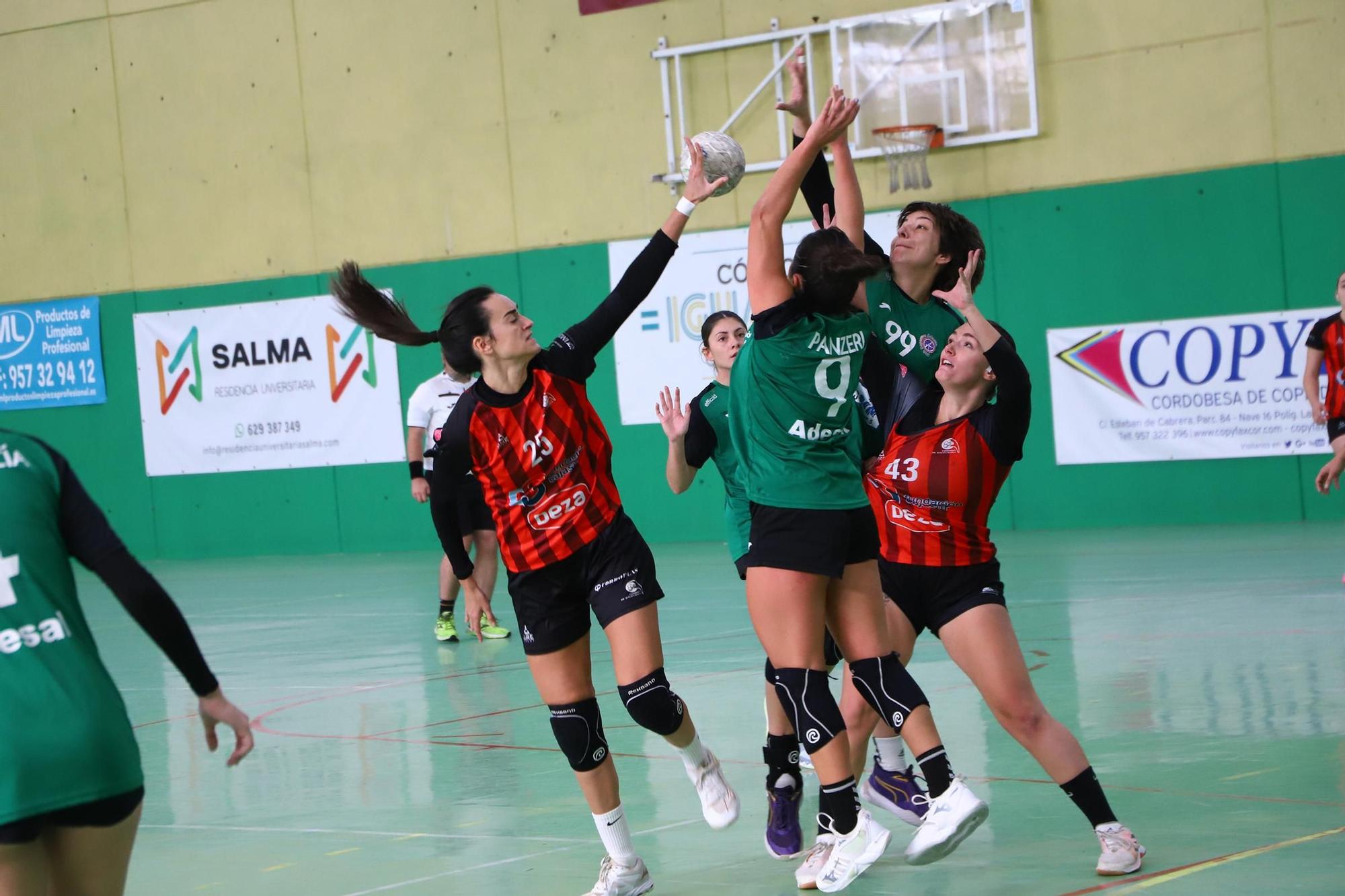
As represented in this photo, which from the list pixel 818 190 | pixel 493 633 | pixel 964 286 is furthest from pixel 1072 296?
pixel 964 286

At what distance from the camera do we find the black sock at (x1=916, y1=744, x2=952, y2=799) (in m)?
4.29

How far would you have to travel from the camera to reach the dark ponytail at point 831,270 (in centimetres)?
420

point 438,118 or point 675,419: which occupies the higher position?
point 438,118

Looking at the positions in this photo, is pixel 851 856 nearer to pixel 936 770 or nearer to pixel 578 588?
pixel 936 770

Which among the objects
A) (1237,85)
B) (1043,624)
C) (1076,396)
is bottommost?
(1043,624)

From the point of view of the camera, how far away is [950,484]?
456cm

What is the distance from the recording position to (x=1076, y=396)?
13.9 metres

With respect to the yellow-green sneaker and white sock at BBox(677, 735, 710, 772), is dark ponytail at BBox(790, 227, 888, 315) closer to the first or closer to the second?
white sock at BBox(677, 735, 710, 772)

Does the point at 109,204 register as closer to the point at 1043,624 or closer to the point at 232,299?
the point at 232,299

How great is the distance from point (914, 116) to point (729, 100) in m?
1.88

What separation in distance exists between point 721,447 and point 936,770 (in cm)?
163

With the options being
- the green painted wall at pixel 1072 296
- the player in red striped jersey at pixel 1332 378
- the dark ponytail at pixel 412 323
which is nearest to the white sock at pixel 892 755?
the dark ponytail at pixel 412 323

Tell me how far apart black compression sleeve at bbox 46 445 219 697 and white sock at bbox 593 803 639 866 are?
183 cm

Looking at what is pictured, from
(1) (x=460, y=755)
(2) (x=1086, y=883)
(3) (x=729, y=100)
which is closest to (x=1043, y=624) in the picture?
(1) (x=460, y=755)
